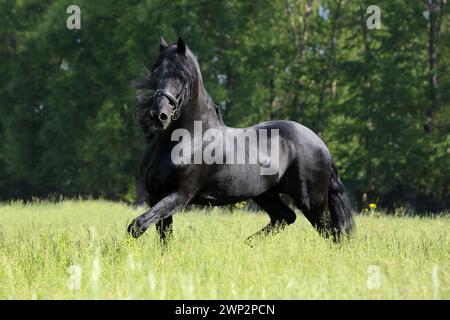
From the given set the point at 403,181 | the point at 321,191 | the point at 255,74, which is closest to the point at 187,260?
the point at 321,191

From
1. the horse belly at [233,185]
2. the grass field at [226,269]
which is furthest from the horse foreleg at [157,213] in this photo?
the horse belly at [233,185]

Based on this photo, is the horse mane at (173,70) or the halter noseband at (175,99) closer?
the halter noseband at (175,99)

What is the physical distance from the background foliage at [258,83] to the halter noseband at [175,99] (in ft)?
45.8

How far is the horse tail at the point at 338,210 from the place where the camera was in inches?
326

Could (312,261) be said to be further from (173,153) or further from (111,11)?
(111,11)

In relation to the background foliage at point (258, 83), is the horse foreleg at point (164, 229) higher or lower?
lower

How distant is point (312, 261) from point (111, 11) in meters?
19.0

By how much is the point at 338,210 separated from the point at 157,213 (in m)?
2.91

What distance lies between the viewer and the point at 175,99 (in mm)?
6492

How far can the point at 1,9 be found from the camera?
29.9 metres

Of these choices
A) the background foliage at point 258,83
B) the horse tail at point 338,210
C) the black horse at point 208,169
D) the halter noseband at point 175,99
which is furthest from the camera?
the background foliage at point 258,83

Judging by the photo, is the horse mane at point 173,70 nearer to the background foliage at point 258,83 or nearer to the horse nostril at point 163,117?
the horse nostril at point 163,117

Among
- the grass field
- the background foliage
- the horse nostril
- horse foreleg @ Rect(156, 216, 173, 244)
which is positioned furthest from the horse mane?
the background foliage

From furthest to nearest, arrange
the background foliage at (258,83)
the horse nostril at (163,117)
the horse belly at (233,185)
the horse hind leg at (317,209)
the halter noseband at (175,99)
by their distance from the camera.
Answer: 1. the background foliage at (258,83)
2. the horse hind leg at (317,209)
3. the horse belly at (233,185)
4. the halter noseband at (175,99)
5. the horse nostril at (163,117)
